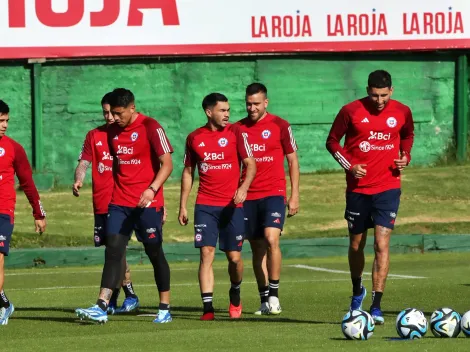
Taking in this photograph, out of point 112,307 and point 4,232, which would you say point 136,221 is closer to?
point 4,232

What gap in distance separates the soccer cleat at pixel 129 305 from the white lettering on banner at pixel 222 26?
13755mm

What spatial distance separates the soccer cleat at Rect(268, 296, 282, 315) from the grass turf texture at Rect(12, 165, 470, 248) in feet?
32.2

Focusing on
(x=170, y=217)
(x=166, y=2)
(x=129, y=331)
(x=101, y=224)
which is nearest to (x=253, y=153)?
(x=101, y=224)

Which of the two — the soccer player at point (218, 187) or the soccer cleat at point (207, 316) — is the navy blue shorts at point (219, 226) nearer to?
the soccer player at point (218, 187)

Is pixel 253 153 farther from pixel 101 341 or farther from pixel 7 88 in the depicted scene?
pixel 7 88

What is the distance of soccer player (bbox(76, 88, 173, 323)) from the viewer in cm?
1320

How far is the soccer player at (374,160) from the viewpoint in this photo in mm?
13188

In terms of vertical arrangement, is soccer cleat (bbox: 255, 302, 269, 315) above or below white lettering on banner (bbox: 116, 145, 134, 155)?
below

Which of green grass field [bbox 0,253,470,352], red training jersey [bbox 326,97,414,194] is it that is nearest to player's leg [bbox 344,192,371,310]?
red training jersey [bbox 326,97,414,194]

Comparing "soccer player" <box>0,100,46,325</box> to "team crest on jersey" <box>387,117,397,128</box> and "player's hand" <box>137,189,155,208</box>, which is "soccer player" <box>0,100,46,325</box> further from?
"team crest on jersey" <box>387,117,397,128</box>

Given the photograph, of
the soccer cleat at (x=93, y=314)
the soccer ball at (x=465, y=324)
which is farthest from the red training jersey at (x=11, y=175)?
the soccer ball at (x=465, y=324)

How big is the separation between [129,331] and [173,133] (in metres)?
16.6

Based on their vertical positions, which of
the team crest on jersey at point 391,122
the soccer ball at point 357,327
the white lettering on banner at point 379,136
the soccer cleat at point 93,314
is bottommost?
the soccer cleat at point 93,314

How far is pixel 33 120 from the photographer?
28.3 metres
